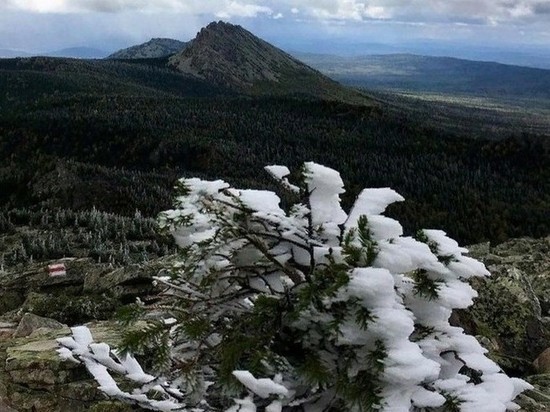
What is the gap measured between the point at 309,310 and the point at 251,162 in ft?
430

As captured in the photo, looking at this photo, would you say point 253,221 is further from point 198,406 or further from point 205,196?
point 198,406

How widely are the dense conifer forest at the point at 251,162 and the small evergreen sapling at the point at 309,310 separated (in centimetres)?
4250

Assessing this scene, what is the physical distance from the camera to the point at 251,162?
13525cm


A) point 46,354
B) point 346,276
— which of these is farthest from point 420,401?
point 46,354

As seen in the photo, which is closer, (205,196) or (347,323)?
(347,323)

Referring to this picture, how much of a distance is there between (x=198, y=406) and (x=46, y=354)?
15.5 feet

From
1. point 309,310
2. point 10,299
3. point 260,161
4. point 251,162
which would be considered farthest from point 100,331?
point 260,161

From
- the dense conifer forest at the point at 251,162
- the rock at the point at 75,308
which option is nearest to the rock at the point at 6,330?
the rock at the point at 75,308

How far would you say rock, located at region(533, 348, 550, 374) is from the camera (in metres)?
9.79

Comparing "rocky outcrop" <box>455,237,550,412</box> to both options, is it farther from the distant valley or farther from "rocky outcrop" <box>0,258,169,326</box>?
the distant valley

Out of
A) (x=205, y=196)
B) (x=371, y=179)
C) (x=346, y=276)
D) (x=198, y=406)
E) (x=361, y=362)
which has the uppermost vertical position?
(x=205, y=196)

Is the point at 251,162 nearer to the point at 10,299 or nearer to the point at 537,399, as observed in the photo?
the point at 10,299

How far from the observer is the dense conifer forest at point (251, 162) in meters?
81.4

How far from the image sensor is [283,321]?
15.9 ft
